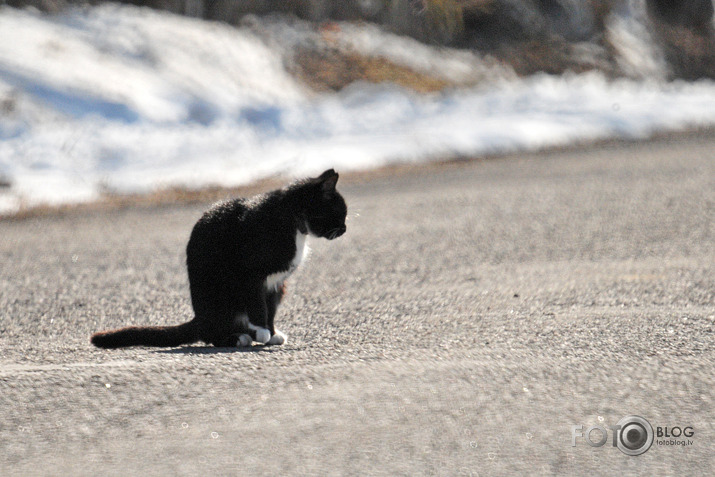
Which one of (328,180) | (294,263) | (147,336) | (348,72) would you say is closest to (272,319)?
(294,263)

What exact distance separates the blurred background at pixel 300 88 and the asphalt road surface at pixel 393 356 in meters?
2.63

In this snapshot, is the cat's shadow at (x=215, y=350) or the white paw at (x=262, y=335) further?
the white paw at (x=262, y=335)

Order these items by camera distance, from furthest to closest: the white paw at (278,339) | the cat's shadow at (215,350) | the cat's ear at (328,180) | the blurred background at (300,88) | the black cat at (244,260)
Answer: the blurred background at (300,88)
the white paw at (278,339)
the cat's ear at (328,180)
the black cat at (244,260)
the cat's shadow at (215,350)

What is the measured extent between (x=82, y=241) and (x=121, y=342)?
12.7 feet

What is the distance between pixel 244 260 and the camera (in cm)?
412

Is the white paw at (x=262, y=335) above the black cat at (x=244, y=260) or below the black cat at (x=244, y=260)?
below

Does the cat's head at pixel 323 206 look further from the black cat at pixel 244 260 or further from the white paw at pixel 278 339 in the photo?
the white paw at pixel 278 339

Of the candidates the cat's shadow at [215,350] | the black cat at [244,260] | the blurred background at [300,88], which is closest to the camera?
the cat's shadow at [215,350]

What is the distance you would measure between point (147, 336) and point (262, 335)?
0.54 meters

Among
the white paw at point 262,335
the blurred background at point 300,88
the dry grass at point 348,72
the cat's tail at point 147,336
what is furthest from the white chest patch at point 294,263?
the dry grass at point 348,72

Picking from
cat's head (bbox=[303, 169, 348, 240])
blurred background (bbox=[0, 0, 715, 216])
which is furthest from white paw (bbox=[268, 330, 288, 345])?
blurred background (bbox=[0, 0, 715, 216])

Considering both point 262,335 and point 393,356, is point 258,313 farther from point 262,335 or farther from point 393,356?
point 393,356

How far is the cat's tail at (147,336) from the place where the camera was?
4246 millimetres

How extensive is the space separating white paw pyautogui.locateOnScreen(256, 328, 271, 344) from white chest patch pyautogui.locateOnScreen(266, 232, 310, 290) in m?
0.21
